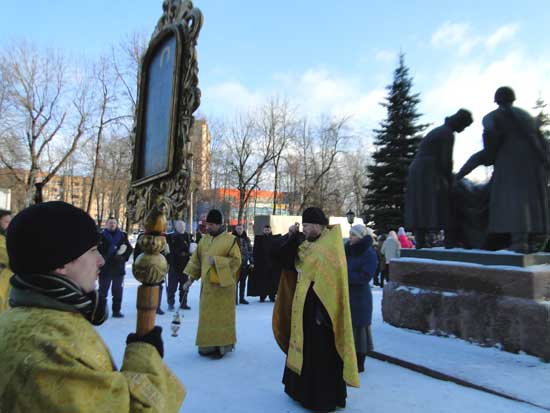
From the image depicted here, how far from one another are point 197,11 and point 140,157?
2.33 feet

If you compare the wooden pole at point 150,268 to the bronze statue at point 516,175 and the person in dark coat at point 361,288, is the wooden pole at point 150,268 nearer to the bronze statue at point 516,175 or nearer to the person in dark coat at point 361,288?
the person in dark coat at point 361,288

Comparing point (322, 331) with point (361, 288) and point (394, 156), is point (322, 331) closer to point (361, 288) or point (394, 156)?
point (361, 288)

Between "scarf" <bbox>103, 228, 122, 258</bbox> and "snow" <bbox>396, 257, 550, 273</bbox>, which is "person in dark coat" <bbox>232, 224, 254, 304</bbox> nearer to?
"scarf" <bbox>103, 228, 122, 258</bbox>

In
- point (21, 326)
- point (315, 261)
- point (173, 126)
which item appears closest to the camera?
point (21, 326)

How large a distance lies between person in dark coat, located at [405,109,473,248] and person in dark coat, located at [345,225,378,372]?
2.20 metres

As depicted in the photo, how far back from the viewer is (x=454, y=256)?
239 inches

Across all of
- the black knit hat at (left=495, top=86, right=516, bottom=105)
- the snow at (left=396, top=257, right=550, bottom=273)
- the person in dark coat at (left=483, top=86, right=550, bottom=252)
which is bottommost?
the snow at (left=396, top=257, right=550, bottom=273)

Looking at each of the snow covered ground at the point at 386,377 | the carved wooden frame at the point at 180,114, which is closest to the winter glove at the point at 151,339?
the carved wooden frame at the point at 180,114

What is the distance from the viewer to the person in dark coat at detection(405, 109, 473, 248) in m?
6.73

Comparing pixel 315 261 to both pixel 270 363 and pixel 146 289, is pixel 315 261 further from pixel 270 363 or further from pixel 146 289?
pixel 146 289

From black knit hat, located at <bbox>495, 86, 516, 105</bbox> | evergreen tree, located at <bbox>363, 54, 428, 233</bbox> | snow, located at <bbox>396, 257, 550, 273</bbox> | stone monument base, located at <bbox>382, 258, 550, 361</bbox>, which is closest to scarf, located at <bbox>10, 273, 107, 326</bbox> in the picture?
stone monument base, located at <bbox>382, 258, 550, 361</bbox>

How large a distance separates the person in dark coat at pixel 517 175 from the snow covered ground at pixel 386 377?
1.71 meters

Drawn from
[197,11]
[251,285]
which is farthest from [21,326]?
[251,285]

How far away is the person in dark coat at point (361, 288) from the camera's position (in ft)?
15.6
